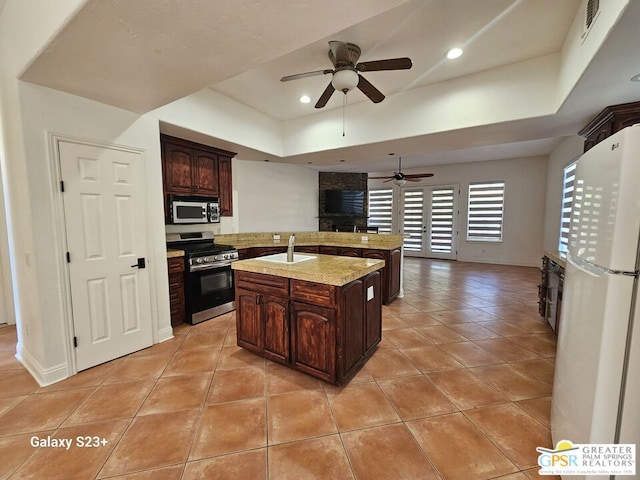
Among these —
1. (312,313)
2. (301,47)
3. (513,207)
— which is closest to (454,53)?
(301,47)

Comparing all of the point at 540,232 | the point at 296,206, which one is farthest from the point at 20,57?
the point at 540,232

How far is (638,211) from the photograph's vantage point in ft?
3.15

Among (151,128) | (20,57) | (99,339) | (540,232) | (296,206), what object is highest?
(20,57)

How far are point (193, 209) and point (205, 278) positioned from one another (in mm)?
1008

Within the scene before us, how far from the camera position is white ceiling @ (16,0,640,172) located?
54.1 inches

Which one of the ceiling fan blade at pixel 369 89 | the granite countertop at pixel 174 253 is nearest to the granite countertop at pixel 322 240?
the granite countertop at pixel 174 253

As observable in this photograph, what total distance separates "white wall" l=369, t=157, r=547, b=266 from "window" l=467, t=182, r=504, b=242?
12cm

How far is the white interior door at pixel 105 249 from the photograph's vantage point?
2.30m

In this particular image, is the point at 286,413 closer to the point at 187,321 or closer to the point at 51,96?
the point at 187,321

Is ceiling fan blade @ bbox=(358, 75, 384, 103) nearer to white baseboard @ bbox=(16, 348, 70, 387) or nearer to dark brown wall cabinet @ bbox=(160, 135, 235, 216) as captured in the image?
dark brown wall cabinet @ bbox=(160, 135, 235, 216)

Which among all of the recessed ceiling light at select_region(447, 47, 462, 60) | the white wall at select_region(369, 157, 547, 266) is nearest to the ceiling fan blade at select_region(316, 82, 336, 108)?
the recessed ceiling light at select_region(447, 47, 462, 60)

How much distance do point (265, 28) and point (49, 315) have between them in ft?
8.91

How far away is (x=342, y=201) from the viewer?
280 inches

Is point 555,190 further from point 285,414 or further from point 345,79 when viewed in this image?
point 285,414
